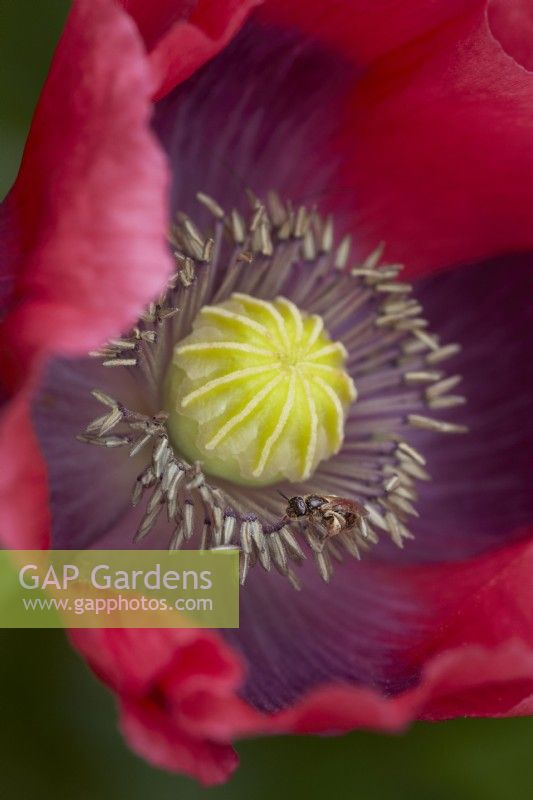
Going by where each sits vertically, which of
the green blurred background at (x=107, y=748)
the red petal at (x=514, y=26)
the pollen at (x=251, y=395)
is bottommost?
the green blurred background at (x=107, y=748)

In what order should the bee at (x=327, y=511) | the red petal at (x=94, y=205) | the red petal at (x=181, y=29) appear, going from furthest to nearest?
the bee at (x=327, y=511)
the red petal at (x=181, y=29)
the red petal at (x=94, y=205)

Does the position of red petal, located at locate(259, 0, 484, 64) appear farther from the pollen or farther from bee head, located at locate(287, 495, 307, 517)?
bee head, located at locate(287, 495, 307, 517)

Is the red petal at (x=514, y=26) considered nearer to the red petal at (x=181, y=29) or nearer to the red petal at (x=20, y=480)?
the red petal at (x=181, y=29)

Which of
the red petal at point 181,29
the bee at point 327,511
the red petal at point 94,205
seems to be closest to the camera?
the red petal at point 94,205

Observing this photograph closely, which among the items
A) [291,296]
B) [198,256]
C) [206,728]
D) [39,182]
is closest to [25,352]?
[39,182]

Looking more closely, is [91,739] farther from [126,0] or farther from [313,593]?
[126,0]

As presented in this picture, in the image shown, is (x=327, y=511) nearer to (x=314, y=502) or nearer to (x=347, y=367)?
(x=314, y=502)

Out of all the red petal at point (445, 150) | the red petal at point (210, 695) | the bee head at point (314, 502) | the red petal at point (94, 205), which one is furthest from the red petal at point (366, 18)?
the red petal at point (210, 695)
